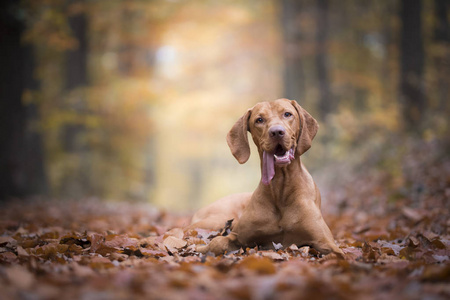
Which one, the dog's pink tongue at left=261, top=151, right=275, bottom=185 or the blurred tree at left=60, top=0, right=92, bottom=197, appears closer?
the dog's pink tongue at left=261, top=151, right=275, bottom=185

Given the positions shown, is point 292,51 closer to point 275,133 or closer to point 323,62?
point 323,62

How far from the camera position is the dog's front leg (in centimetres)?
386

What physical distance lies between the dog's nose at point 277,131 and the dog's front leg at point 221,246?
1.13 metres

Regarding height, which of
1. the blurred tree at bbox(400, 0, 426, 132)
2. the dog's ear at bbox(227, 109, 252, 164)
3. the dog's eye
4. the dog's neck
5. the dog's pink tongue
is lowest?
the dog's neck

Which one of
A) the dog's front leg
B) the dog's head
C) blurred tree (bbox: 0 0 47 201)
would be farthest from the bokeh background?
the dog's front leg

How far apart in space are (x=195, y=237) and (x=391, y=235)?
90.3 inches

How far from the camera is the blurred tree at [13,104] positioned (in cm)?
1030

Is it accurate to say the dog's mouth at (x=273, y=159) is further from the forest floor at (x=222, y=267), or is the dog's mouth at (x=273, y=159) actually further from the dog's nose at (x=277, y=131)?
the forest floor at (x=222, y=267)

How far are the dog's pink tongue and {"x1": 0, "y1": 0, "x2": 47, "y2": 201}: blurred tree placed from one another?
8.63 meters

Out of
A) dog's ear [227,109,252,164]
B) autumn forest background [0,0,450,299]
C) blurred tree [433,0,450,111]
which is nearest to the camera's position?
autumn forest background [0,0,450,299]

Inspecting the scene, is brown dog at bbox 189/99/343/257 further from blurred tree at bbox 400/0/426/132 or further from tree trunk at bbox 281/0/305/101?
tree trunk at bbox 281/0/305/101

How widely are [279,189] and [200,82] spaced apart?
17.1 meters

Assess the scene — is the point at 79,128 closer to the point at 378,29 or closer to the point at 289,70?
the point at 289,70

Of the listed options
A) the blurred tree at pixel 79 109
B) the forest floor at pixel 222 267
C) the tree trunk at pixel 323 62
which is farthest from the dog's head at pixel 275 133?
the tree trunk at pixel 323 62
